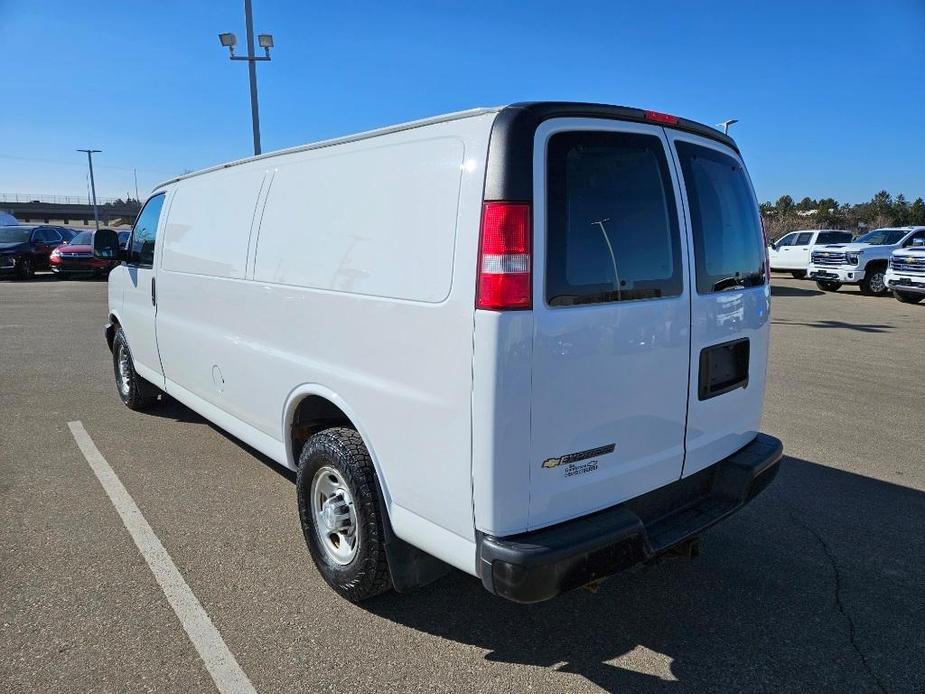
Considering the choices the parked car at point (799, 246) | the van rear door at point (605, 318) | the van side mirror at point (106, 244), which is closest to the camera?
the van rear door at point (605, 318)

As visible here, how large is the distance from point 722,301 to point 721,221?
0.42m

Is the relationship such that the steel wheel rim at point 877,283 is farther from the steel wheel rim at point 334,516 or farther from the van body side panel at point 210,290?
the steel wheel rim at point 334,516

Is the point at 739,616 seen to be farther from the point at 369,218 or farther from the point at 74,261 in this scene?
the point at 74,261

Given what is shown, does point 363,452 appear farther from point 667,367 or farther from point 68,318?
point 68,318

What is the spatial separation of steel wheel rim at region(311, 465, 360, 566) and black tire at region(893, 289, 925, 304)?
18230 millimetres

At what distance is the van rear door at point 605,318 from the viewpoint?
2.34 metres

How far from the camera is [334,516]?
124 inches

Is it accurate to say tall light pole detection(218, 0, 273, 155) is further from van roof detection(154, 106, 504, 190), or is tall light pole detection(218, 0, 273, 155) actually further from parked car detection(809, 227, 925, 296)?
parked car detection(809, 227, 925, 296)

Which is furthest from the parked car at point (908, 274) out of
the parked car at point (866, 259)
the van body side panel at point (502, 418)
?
the van body side panel at point (502, 418)

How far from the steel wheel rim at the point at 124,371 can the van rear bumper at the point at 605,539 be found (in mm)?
5085

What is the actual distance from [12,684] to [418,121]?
272 centimetres

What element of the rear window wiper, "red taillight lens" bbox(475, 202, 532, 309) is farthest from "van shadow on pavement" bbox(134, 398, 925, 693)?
"red taillight lens" bbox(475, 202, 532, 309)

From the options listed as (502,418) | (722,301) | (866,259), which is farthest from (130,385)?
(866,259)

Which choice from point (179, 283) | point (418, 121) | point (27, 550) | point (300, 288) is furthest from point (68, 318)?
point (418, 121)
